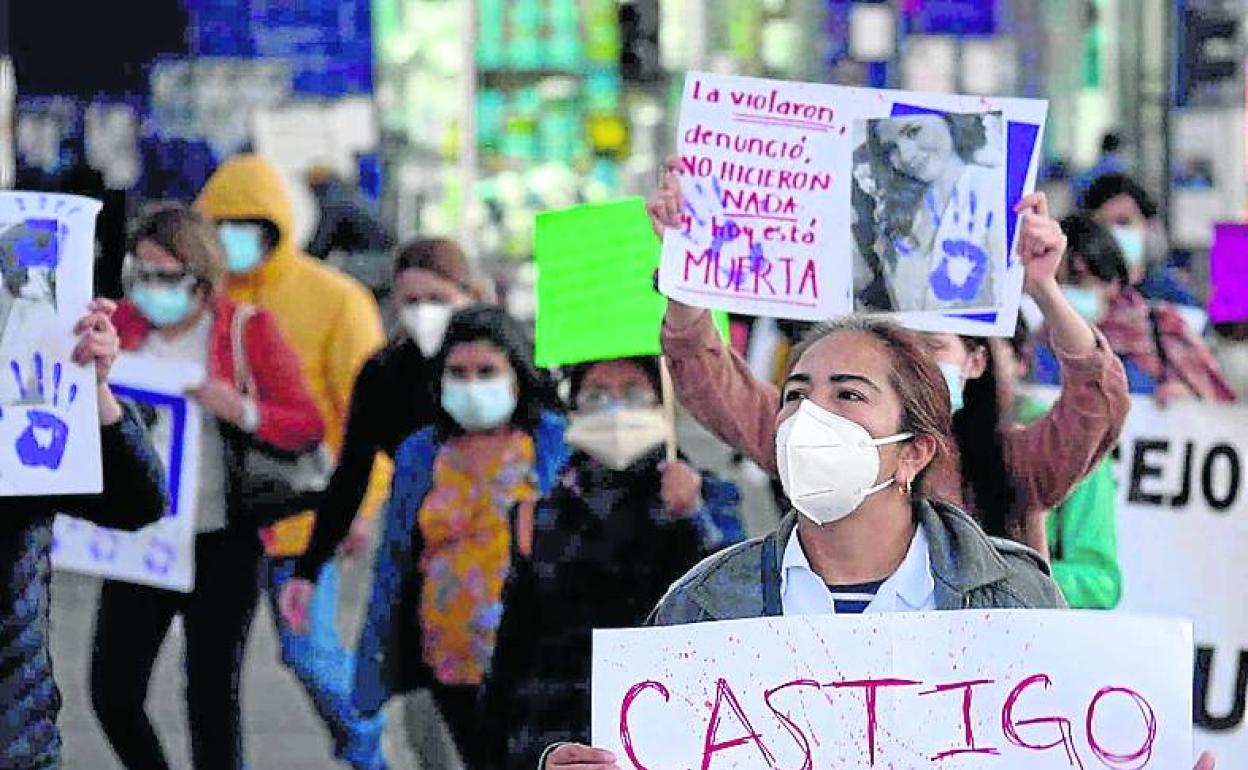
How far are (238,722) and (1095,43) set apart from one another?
Answer: 12.8 m

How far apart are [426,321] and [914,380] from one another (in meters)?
3.90

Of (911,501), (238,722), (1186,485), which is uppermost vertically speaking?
(911,501)

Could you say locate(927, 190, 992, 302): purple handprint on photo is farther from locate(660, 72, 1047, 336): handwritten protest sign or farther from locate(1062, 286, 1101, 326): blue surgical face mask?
Result: locate(1062, 286, 1101, 326): blue surgical face mask

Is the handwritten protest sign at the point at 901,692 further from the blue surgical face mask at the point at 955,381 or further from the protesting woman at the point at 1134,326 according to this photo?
the protesting woman at the point at 1134,326

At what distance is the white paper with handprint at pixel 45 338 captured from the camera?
206 inches

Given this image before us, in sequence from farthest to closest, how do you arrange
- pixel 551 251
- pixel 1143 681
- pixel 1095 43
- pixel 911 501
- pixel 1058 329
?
pixel 1095 43 < pixel 551 251 < pixel 1058 329 < pixel 911 501 < pixel 1143 681

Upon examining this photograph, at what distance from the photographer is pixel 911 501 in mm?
3965

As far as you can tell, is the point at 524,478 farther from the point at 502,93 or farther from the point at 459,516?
the point at 502,93

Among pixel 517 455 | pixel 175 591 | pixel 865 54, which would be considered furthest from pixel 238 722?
pixel 865 54

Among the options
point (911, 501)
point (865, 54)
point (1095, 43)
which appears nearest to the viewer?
point (911, 501)

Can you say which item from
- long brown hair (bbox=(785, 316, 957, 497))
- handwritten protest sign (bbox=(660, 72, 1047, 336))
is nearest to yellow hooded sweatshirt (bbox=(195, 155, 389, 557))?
handwritten protest sign (bbox=(660, 72, 1047, 336))

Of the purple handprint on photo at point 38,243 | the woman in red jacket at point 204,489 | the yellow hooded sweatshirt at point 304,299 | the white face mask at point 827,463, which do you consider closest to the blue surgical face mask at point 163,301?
the woman in red jacket at point 204,489

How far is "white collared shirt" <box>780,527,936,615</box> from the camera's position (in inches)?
151

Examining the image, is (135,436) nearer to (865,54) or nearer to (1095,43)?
(865,54)
